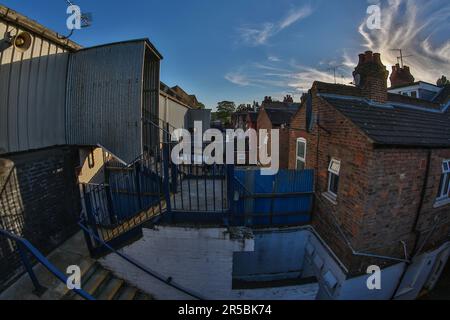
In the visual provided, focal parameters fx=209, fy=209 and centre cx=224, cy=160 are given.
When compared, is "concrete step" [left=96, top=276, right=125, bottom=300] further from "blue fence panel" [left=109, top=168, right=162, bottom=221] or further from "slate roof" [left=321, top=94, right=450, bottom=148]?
"slate roof" [left=321, top=94, right=450, bottom=148]

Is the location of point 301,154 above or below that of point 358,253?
above

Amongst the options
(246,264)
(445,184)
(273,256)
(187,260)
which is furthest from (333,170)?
(187,260)

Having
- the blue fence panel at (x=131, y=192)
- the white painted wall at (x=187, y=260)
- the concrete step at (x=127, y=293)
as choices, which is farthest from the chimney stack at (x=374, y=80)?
the concrete step at (x=127, y=293)

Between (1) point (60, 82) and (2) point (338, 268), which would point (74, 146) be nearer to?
(1) point (60, 82)

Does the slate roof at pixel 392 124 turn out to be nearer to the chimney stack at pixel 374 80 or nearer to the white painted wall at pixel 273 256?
the chimney stack at pixel 374 80

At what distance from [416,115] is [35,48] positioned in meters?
11.3

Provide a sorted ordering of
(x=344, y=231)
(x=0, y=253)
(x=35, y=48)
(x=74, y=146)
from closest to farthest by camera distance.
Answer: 1. (x=0, y=253)
2. (x=35, y=48)
3. (x=344, y=231)
4. (x=74, y=146)

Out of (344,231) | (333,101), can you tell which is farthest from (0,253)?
(333,101)

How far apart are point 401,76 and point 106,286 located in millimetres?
20510

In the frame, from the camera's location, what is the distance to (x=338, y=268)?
5402 millimetres

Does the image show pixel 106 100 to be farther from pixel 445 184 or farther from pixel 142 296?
pixel 445 184

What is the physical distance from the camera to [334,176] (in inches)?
235

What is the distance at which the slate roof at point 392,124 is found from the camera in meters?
4.92
